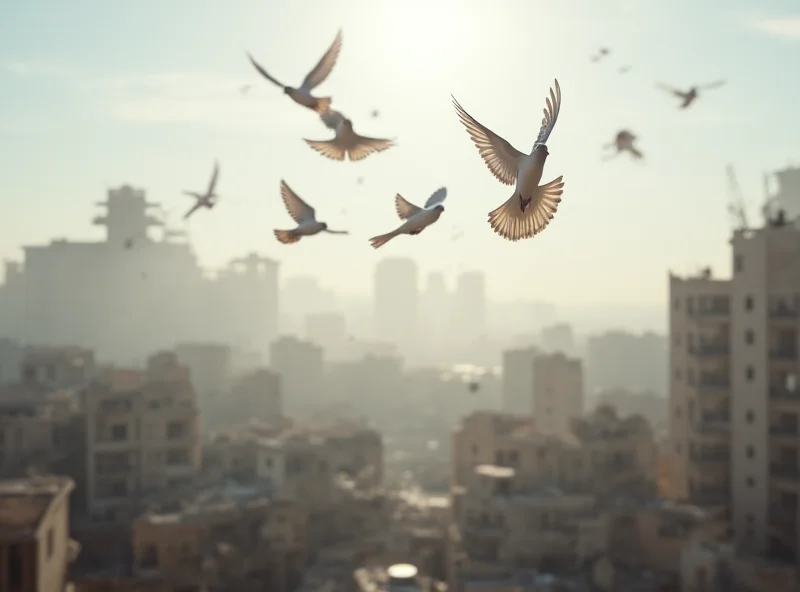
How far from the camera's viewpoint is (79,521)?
32000mm

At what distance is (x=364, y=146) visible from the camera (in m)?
3.89

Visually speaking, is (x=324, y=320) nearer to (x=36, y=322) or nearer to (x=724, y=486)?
(x=36, y=322)

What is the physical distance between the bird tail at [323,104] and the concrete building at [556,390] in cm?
4122

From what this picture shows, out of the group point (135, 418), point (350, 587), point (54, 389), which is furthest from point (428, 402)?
point (350, 587)

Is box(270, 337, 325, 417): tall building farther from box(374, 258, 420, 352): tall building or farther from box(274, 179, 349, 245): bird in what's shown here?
box(274, 179, 349, 245): bird

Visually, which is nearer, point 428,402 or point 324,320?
point 428,402

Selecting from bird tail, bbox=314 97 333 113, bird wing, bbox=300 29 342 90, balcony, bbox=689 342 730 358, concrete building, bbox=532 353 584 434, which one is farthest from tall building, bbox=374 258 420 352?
bird tail, bbox=314 97 333 113

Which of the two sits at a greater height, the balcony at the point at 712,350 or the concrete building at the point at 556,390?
the balcony at the point at 712,350

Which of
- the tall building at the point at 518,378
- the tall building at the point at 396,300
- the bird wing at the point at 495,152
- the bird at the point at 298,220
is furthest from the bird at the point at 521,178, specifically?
the tall building at the point at 396,300

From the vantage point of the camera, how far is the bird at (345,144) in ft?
12.5

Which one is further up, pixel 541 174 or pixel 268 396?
pixel 541 174

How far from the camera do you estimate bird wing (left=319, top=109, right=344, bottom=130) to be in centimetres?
388

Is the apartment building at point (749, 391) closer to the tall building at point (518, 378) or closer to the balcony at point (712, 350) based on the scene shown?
the balcony at point (712, 350)

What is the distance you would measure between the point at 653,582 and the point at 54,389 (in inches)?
1160
